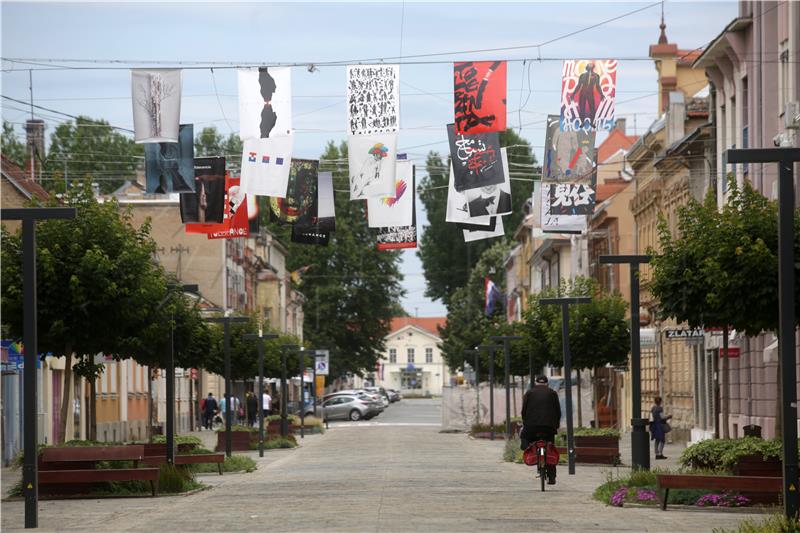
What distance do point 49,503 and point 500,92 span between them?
1041cm

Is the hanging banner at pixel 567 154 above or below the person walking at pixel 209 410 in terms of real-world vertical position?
above

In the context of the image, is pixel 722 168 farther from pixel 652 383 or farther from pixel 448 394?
pixel 448 394

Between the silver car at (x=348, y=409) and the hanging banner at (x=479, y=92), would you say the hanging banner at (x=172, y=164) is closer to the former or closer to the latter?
the hanging banner at (x=479, y=92)

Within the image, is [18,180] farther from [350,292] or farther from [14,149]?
[350,292]

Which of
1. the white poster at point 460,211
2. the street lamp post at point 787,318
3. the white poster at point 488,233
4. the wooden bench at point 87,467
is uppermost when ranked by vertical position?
the white poster at point 460,211

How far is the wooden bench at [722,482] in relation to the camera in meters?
19.2

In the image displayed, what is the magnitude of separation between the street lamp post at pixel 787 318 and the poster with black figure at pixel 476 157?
13752 mm

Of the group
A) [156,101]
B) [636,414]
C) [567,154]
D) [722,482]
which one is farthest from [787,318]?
[156,101]

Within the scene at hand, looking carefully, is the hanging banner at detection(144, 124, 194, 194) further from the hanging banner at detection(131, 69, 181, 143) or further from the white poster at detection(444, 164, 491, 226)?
the white poster at detection(444, 164, 491, 226)

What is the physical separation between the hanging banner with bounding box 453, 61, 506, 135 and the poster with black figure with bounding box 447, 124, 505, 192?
6.81ft

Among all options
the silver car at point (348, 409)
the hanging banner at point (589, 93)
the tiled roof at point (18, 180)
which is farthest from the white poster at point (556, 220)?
the silver car at point (348, 409)

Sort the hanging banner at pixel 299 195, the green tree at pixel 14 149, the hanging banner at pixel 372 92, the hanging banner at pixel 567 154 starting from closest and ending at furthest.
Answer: the hanging banner at pixel 372 92
the hanging banner at pixel 567 154
the hanging banner at pixel 299 195
the green tree at pixel 14 149

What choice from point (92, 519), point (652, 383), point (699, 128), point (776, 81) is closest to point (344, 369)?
point (652, 383)

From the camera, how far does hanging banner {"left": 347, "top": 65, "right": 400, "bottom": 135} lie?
2800cm
